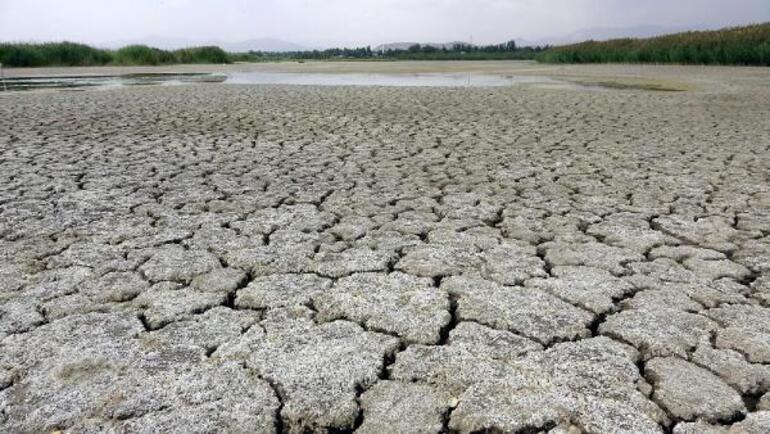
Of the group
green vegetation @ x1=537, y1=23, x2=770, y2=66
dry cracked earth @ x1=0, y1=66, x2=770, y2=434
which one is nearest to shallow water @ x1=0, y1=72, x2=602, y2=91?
green vegetation @ x1=537, y1=23, x2=770, y2=66

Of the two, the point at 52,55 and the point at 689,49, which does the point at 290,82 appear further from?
the point at 52,55

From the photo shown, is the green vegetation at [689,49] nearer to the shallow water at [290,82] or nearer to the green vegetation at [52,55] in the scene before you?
the shallow water at [290,82]

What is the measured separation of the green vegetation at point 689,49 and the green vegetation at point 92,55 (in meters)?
21.0

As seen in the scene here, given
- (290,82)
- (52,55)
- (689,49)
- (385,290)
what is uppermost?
(52,55)

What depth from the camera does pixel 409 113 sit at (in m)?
8.59

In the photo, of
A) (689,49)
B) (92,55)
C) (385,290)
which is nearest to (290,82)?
(689,49)

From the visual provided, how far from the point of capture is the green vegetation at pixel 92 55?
26.8 meters

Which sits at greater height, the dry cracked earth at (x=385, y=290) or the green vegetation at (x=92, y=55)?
the green vegetation at (x=92, y=55)

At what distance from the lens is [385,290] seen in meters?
2.51

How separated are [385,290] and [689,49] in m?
23.7

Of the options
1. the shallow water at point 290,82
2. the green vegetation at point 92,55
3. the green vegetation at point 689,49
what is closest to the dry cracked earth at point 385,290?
the shallow water at point 290,82

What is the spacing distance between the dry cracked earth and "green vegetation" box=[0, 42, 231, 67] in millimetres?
25520

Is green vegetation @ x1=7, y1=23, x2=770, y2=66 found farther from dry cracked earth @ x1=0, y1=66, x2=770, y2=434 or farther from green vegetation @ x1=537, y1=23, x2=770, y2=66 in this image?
dry cracked earth @ x1=0, y1=66, x2=770, y2=434

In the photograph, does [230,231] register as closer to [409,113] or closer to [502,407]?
[502,407]
